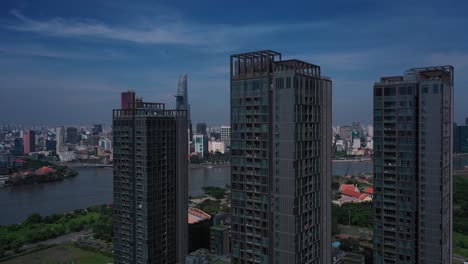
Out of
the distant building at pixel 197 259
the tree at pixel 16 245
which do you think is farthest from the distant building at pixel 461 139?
the tree at pixel 16 245

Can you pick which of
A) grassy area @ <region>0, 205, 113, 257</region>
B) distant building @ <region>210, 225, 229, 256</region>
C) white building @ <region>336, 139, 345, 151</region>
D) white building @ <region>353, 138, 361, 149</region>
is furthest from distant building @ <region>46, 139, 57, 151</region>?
distant building @ <region>210, 225, 229, 256</region>

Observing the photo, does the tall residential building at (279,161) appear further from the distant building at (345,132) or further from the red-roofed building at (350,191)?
the distant building at (345,132)

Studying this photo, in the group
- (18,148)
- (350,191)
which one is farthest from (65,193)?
(18,148)

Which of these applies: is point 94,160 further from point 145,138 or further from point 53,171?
point 145,138

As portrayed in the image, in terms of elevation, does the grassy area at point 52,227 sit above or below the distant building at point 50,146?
below

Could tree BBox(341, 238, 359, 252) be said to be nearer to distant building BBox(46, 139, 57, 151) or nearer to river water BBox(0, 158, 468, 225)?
river water BBox(0, 158, 468, 225)

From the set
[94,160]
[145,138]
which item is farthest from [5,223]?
[94,160]
